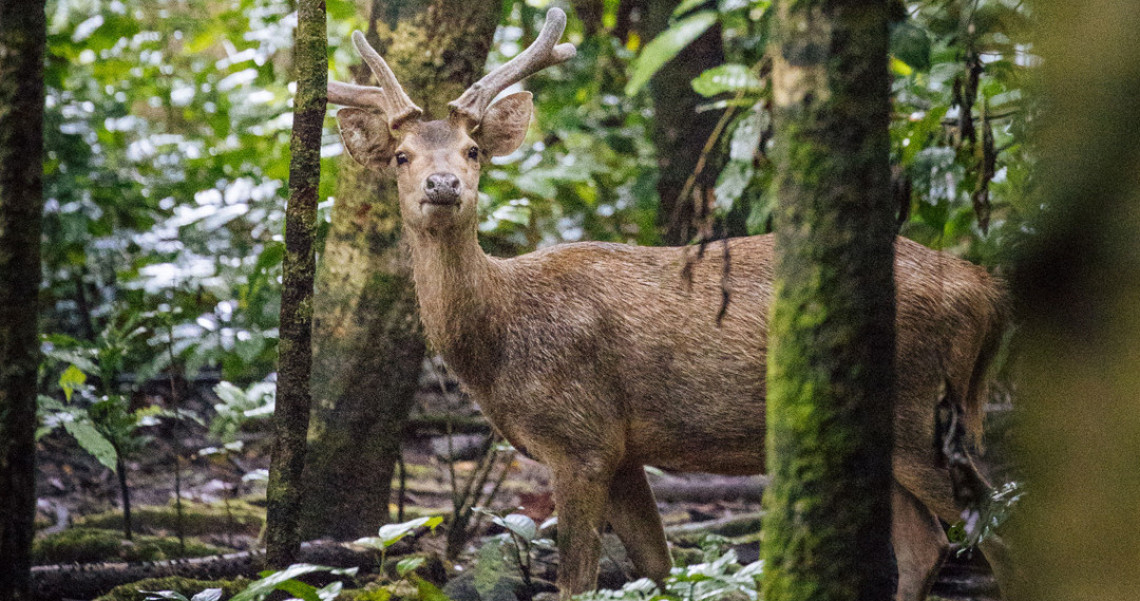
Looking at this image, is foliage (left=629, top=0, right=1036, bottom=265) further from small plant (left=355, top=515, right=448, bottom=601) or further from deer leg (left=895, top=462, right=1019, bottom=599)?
small plant (left=355, top=515, right=448, bottom=601)

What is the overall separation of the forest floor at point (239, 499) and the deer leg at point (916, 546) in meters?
0.31

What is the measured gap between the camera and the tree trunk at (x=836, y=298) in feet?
8.32

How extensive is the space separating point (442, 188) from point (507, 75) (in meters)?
0.82

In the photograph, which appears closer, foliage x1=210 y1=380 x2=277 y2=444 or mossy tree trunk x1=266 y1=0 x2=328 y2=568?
mossy tree trunk x1=266 y1=0 x2=328 y2=568

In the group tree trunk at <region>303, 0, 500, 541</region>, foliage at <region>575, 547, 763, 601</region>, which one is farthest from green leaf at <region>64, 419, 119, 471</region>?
foliage at <region>575, 547, 763, 601</region>

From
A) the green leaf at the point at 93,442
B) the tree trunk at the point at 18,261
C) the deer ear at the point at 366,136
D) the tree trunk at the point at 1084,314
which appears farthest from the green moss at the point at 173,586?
the tree trunk at the point at 1084,314

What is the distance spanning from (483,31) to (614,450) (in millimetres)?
2669

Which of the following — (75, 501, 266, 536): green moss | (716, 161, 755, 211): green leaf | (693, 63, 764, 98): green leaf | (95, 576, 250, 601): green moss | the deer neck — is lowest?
(75, 501, 266, 536): green moss

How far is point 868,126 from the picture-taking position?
8.37 ft

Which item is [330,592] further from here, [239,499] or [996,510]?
[239,499]

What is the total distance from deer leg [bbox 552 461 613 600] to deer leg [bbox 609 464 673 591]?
1.54 feet

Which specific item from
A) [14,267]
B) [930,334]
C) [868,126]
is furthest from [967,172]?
[14,267]

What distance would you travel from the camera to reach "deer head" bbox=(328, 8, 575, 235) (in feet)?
17.5

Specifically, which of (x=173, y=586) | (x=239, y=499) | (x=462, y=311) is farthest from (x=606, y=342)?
(x=239, y=499)
